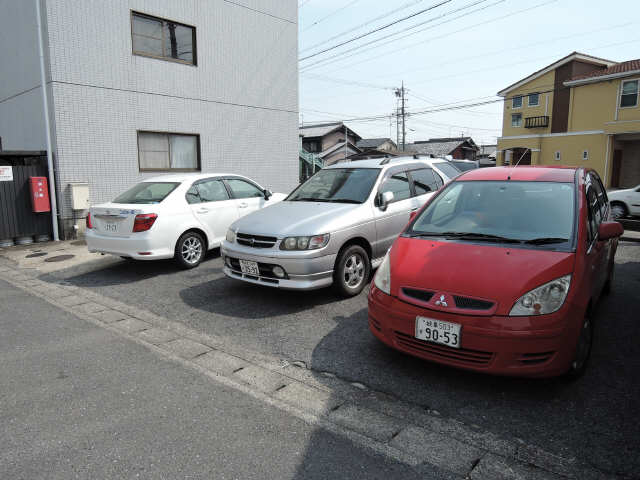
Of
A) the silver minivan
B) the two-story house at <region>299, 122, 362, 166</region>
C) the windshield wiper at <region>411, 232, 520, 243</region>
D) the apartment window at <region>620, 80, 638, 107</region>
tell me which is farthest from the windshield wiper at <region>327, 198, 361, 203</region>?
the two-story house at <region>299, 122, 362, 166</region>

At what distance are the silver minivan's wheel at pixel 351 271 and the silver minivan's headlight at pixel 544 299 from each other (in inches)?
93.5

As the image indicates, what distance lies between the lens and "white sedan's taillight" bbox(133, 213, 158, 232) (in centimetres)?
635

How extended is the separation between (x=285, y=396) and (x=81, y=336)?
245 cm

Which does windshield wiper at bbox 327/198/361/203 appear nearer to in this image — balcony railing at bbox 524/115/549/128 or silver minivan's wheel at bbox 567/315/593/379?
silver minivan's wheel at bbox 567/315/593/379

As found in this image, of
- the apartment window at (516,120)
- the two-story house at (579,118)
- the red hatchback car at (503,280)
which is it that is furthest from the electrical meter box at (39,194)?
the apartment window at (516,120)

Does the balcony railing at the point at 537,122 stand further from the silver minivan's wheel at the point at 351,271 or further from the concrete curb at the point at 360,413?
the concrete curb at the point at 360,413

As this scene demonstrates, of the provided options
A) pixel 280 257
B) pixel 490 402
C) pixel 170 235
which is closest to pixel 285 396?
pixel 490 402

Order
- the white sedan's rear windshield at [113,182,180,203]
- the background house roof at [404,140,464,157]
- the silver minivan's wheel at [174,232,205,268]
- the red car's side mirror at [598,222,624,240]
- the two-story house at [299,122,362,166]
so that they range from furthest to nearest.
Answer: the background house roof at [404,140,464,157]
the two-story house at [299,122,362,166]
the white sedan's rear windshield at [113,182,180,203]
the silver minivan's wheel at [174,232,205,268]
the red car's side mirror at [598,222,624,240]

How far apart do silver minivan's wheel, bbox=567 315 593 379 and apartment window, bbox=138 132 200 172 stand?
10444 millimetres

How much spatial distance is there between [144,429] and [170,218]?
423 centimetres

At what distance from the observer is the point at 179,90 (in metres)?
11.7

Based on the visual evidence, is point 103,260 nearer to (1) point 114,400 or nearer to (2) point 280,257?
(2) point 280,257

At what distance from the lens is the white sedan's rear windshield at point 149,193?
6875 millimetres

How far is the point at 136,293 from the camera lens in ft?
19.5
